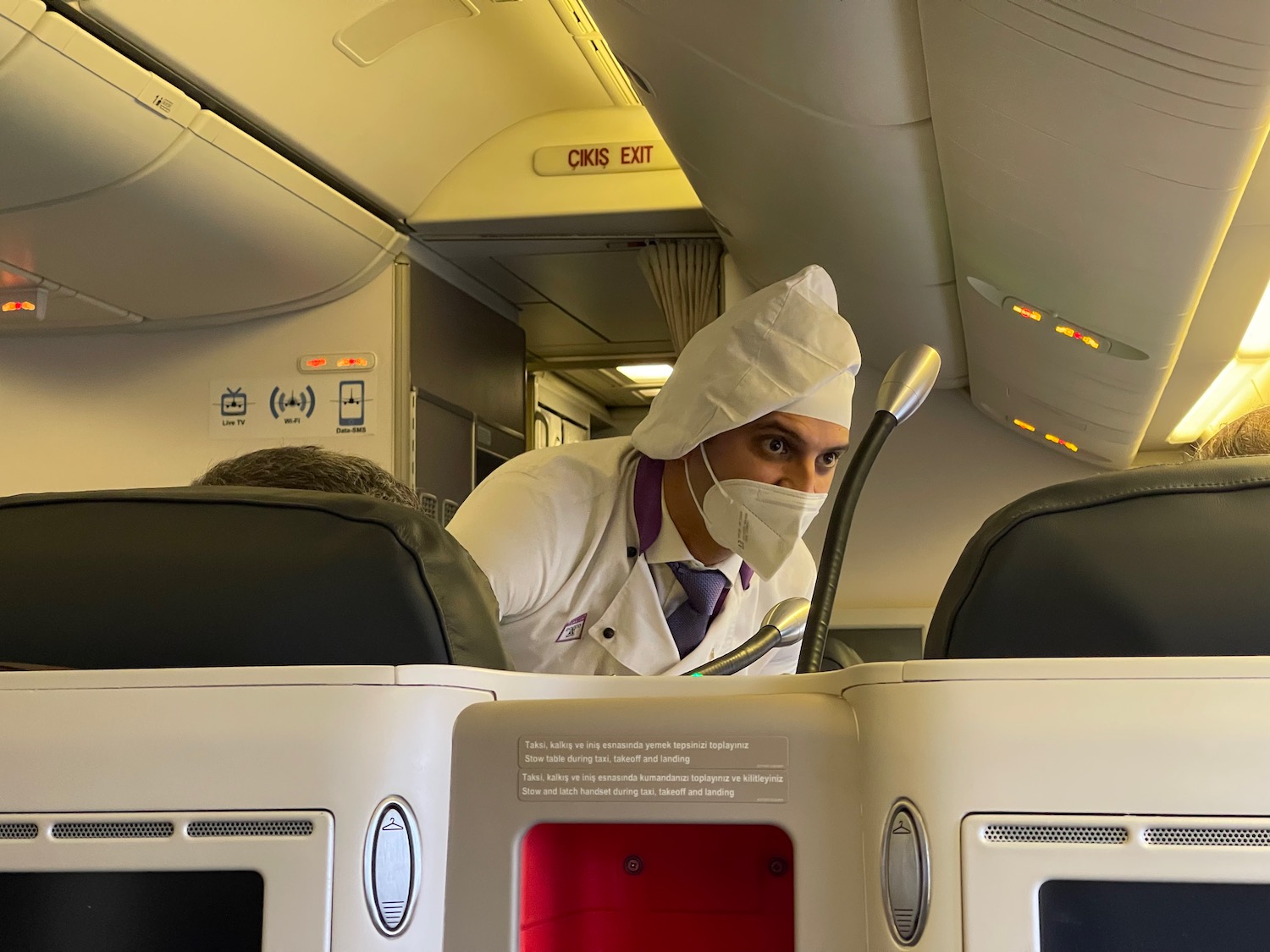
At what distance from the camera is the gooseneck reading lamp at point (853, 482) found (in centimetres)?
118

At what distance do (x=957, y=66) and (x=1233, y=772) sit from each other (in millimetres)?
1233

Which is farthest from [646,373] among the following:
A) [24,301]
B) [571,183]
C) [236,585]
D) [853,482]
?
[236,585]

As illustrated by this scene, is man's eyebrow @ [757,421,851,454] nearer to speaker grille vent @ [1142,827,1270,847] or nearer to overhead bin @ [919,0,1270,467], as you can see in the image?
overhead bin @ [919,0,1270,467]

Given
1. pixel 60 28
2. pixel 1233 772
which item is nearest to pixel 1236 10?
pixel 1233 772

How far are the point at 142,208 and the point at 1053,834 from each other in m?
2.79

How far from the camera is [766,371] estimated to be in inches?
89.1

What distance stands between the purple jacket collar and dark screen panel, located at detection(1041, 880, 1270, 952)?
5.33 feet

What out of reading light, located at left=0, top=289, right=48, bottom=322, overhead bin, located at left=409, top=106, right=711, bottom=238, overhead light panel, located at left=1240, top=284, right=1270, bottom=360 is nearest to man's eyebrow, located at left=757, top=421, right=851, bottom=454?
overhead light panel, located at left=1240, top=284, right=1270, bottom=360

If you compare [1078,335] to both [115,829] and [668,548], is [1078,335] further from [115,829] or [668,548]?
[115,829]

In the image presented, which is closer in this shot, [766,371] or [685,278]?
[766,371]

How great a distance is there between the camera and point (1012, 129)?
5.80 feet

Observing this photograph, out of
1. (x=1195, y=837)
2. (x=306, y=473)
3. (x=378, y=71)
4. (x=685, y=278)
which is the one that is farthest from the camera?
(x=685, y=278)

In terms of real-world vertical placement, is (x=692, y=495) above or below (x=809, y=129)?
below

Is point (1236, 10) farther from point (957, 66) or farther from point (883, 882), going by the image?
point (883, 882)
